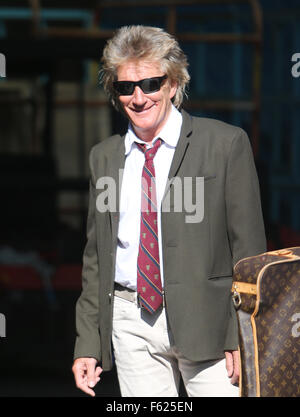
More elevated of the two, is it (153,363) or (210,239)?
(210,239)

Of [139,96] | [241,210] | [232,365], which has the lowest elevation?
[232,365]

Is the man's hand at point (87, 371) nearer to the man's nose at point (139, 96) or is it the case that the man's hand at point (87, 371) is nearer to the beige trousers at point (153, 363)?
the beige trousers at point (153, 363)

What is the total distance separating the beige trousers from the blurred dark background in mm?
2485

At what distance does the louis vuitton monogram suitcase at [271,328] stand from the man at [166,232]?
0.40 meters

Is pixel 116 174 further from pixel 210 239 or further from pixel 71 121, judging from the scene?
pixel 71 121

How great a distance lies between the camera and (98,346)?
2.84 meters

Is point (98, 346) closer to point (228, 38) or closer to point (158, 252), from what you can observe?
point (158, 252)

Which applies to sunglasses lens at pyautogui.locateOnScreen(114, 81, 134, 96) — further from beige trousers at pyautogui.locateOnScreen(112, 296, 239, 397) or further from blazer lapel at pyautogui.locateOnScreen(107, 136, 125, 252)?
beige trousers at pyautogui.locateOnScreen(112, 296, 239, 397)

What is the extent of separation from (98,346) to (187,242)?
0.49m

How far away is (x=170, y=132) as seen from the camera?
9.05 ft

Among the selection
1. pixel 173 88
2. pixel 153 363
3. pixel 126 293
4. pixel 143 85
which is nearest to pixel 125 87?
pixel 143 85

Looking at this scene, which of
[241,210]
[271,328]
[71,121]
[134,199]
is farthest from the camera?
[71,121]

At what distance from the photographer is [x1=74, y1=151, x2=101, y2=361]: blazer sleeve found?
2.83 meters

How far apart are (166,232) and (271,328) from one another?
0.59m
